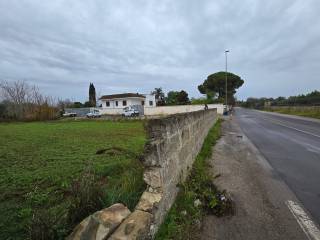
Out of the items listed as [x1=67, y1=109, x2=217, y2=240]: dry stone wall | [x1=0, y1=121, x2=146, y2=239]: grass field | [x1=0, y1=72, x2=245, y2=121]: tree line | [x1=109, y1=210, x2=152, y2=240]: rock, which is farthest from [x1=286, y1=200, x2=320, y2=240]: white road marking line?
[x1=0, y1=72, x2=245, y2=121]: tree line

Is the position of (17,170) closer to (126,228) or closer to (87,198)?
(87,198)

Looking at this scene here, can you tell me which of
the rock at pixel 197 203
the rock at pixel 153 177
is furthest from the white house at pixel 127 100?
the rock at pixel 153 177

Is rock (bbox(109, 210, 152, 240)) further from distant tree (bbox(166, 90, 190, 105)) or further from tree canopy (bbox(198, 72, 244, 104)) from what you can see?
tree canopy (bbox(198, 72, 244, 104))

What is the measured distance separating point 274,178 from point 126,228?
4.22 meters

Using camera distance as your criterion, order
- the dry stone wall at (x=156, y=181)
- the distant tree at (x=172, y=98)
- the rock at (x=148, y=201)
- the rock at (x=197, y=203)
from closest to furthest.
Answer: the dry stone wall at (x=156, y=181) → the rock at (x=148, y=201) → the rock at (x=197, y=203) → the distant tree at (x=172, y=98)

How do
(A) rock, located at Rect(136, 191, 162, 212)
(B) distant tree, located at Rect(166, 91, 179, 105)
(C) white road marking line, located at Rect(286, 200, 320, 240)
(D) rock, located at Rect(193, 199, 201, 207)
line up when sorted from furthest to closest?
(B) distant tree, located at Rect(166, 91, 179, 105) → (D) rock, located at Rect(193, 199, 201, 207) → (C) white road marking line, located at Rect(286, 200, 320, 240) → (A) rock, located at Rect(136, 191, 162, 212)

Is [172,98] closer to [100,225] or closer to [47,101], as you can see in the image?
[47,101]

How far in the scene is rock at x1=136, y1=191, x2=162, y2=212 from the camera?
2.63m

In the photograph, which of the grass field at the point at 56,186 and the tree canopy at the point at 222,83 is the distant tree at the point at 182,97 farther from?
the grass field at the point at 56,186

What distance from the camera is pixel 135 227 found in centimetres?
227

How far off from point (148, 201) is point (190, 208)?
3.50ft

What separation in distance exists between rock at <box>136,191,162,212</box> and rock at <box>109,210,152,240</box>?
0.07m

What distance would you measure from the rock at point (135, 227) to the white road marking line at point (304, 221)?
2.16 metres

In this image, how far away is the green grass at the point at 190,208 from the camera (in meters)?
2.85
